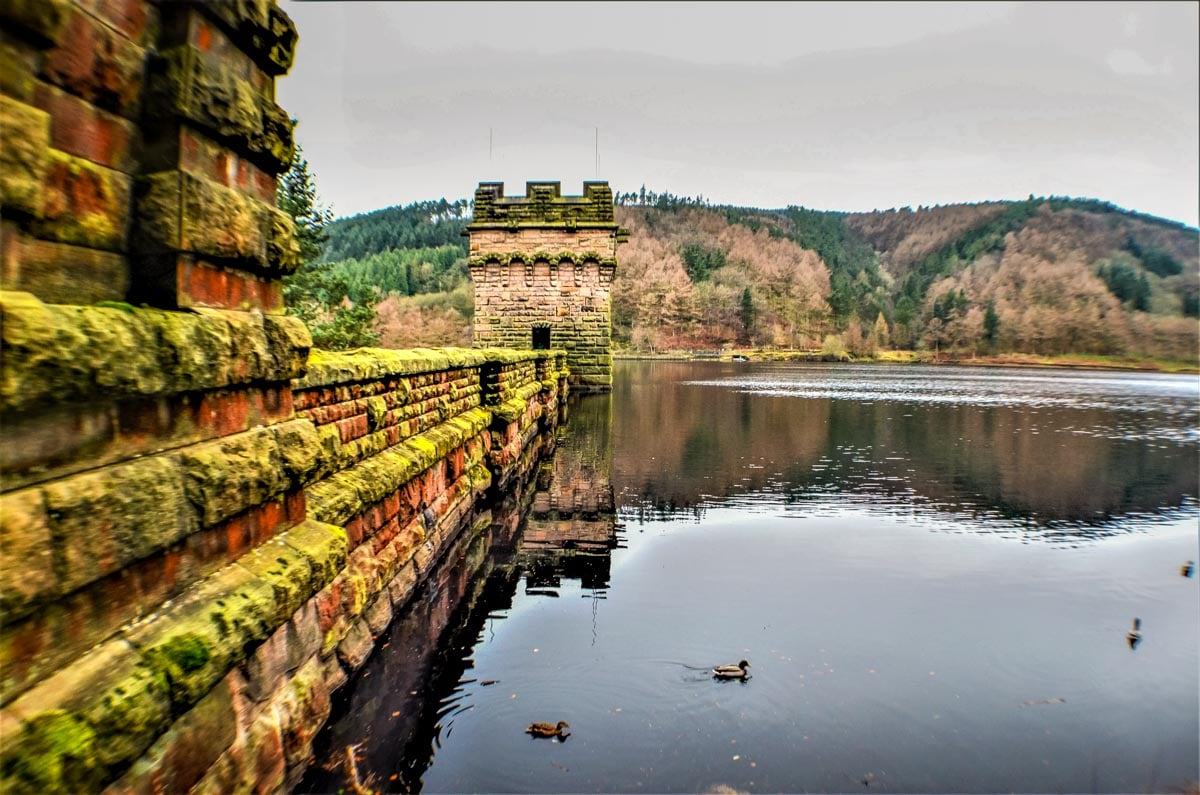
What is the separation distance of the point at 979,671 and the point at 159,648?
17.2ft

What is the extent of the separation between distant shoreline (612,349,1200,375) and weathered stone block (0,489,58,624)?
7839 cm

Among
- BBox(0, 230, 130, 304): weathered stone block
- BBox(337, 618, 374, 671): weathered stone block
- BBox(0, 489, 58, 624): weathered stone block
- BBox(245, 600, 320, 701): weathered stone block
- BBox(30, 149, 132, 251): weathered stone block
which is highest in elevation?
BBox(30, 149, 132, 251): weathered stone block

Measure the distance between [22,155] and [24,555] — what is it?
3.66 ft

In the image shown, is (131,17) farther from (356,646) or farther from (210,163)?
(356,646)

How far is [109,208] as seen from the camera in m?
2.46

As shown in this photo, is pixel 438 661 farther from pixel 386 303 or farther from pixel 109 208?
pixel 386 303

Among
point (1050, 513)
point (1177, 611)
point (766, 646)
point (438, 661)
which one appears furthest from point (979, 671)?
point (1050, 513)

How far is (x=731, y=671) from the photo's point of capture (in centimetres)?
489

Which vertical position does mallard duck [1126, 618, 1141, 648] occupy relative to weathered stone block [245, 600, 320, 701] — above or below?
below

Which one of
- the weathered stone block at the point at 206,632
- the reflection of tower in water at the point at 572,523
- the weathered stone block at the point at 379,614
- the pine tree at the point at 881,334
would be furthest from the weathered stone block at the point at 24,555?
the pine tree at the point at 881,334

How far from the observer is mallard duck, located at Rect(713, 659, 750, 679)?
15.9ft

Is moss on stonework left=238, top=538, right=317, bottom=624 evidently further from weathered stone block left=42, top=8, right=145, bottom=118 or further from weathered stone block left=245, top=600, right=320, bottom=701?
weathered stone block left=42, top=8, right=145, bottom=118

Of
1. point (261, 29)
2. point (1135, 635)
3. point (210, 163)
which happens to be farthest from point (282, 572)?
point (1135, 635)

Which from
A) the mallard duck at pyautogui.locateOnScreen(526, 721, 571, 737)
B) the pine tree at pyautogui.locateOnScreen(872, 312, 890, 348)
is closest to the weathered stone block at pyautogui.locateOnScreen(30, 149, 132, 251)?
the mallard duck at pyautogui.locateOnScreen(526, 721, 571, 737)
